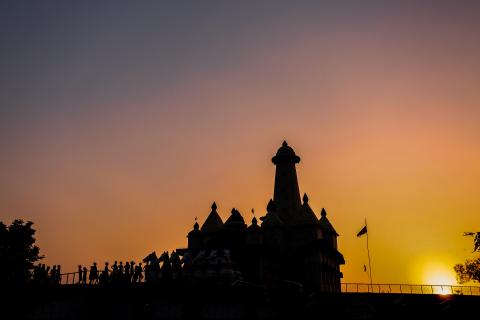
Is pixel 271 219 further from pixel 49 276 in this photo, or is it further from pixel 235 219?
pixel 49 276

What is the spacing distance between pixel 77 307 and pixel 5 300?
533cm

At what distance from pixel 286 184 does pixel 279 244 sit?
32.7 ft

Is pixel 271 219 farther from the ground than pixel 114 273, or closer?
farther from the ground

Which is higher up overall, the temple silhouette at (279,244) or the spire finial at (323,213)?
the spire finial at (323,213)

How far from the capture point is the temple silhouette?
41.5 m

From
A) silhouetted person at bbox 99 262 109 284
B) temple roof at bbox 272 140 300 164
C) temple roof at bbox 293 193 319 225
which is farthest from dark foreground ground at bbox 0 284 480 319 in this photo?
temple roof at bbox 272 140 300 164

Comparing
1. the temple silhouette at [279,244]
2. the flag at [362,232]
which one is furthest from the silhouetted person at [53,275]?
the flag at [362,232]

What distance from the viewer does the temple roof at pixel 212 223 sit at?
48.7 metres

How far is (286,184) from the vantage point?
53562 millimetres

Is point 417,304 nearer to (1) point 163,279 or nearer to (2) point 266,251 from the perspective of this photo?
(2) point 266,251

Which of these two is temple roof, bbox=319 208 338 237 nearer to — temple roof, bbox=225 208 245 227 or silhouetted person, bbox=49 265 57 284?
temple roof, bbox=225 208 245 227

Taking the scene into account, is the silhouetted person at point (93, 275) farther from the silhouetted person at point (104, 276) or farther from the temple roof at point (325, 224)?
the temple roof at point (325, 224)

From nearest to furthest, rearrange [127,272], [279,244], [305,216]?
[127,272], [279,244], [305,216]

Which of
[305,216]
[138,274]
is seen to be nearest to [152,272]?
[138,274]
